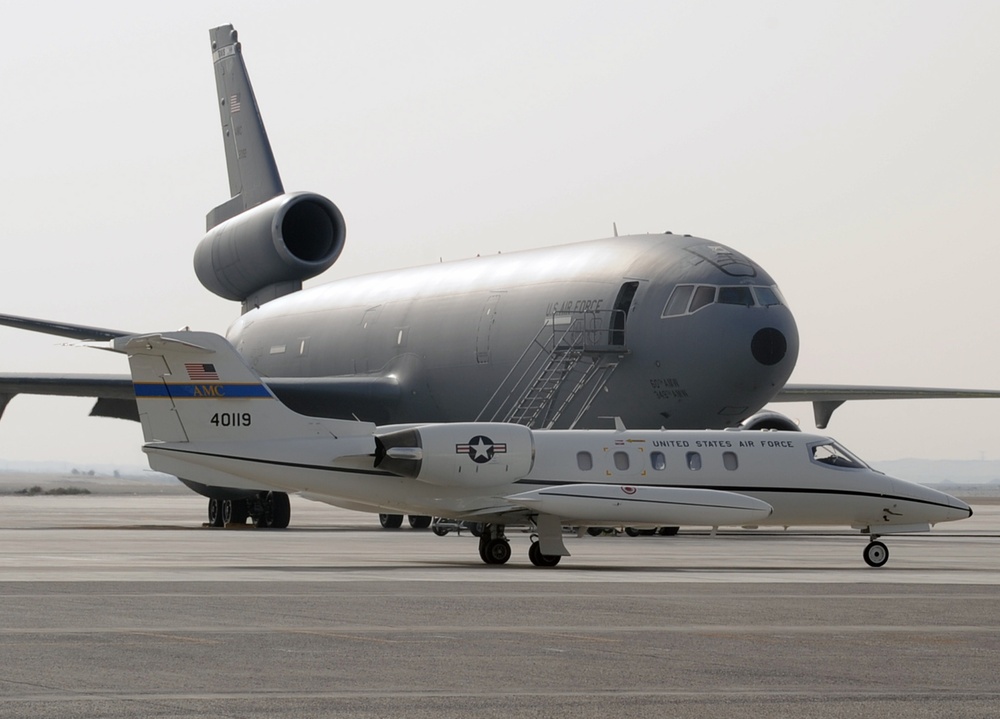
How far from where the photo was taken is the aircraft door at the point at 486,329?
117 feet

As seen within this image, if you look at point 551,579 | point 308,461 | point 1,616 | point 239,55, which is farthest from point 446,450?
point 239,55

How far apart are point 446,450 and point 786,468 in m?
5.40

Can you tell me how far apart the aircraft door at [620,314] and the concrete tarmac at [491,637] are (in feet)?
25.2

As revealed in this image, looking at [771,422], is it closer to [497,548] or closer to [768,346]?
[768,346]

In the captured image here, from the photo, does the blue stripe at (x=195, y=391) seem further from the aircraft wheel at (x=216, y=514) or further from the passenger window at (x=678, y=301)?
the aircraft wheel at (x=216, y=514)

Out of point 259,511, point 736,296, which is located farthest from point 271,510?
point 736,296

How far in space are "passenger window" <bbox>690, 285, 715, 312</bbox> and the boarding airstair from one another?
5.44 feet

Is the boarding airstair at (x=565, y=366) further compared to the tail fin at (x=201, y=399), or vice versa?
the boarding airstair at (x=565, y=366)

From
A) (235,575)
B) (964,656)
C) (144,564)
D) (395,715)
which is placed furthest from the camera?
(144,564)

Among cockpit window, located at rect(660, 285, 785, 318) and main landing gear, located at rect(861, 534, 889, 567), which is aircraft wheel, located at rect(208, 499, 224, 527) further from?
main landing gear, located at rect(861, 534, 889, 567)

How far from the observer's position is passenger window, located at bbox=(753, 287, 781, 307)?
3216cm

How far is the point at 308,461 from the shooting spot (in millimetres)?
24375

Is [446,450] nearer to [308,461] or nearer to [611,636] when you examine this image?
[308,461]

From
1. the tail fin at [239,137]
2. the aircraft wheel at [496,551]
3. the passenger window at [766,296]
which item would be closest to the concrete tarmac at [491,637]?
the aircraft wheel at [496,551]
